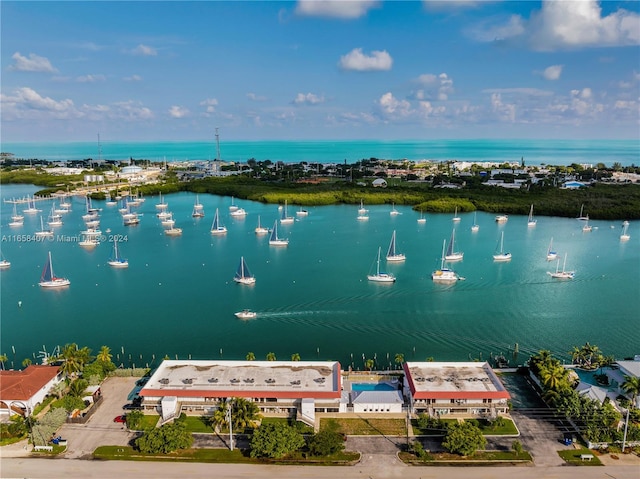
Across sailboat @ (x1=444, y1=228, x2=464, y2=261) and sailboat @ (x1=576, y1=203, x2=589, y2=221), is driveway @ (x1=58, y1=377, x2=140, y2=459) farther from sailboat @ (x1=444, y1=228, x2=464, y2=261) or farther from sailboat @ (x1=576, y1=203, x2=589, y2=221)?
sailboat @ (x1=576, y1=203, x2=589, y2=221)


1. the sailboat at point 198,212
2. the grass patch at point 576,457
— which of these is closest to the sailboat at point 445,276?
the grass patch at point 576,457

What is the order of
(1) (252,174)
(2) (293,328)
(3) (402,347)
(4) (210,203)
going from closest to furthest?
(3) (402,347) < (2) (293,328) < (4) (210,203) < (1) (252,174)

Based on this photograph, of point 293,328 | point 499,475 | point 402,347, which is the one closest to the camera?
point 499,475

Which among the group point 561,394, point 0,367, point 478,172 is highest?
point 478,172

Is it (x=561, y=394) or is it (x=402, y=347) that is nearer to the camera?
(x=561, y=394)

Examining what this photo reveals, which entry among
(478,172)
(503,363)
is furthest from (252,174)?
(503,363)

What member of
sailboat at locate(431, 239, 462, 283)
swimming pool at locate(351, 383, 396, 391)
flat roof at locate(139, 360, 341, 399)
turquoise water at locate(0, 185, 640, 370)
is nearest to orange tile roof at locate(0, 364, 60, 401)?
turquoise water at locate(0, 185, 640, 370)

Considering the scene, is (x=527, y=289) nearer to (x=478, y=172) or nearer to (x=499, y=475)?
(x=499, y=475)
